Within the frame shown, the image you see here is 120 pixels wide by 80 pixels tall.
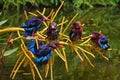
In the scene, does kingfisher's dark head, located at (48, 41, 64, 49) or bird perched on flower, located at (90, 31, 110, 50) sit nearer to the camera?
kingfisher's dark head, located at (48, 41, 64, 49)

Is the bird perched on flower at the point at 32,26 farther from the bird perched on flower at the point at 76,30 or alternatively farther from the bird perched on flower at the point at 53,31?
the bird perched on flower at the point at 76,30

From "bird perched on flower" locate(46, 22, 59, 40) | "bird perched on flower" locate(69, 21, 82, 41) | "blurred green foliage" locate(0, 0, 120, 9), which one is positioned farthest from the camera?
"blurred green foliage" locate(0, 0, 120, 9)

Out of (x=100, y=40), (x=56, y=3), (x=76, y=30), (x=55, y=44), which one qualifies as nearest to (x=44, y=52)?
(x=55, y=44)

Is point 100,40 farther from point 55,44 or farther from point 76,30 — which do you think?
point 55,44

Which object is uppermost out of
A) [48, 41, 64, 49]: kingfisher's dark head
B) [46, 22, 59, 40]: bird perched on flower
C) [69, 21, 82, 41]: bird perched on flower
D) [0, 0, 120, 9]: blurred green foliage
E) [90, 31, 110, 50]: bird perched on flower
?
[46, 22, 59, 40]: bird perched on flower

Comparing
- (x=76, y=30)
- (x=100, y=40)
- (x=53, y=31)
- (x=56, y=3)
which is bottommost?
(x=56, y=3)

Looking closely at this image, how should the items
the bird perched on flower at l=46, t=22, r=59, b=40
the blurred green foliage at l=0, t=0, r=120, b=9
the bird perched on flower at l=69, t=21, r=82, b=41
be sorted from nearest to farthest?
the bird perched on flower at l=46, t=22, r=59, b=40
the bird perched on flower at l=69, t=21, r=82, b=41
the blurred green foliage at l=0, t=0, r=120, b=9

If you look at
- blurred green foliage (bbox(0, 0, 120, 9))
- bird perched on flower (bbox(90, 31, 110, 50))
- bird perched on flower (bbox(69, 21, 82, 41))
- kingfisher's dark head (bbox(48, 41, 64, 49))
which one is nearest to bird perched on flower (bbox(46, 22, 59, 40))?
kingfisher's dark head (bbox(48, 41, 64, 49))

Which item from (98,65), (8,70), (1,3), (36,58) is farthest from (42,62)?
(1,3)

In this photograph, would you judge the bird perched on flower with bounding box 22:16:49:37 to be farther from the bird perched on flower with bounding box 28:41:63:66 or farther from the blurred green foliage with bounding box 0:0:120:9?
the blurred green foliage with bounding box 0:0:120:9

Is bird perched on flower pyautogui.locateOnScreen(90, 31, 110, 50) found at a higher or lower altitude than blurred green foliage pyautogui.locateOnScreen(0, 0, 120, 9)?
higher

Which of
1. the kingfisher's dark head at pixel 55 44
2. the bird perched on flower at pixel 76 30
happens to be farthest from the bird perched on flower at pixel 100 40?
the kingfisher's dark head at pixel 55 44
